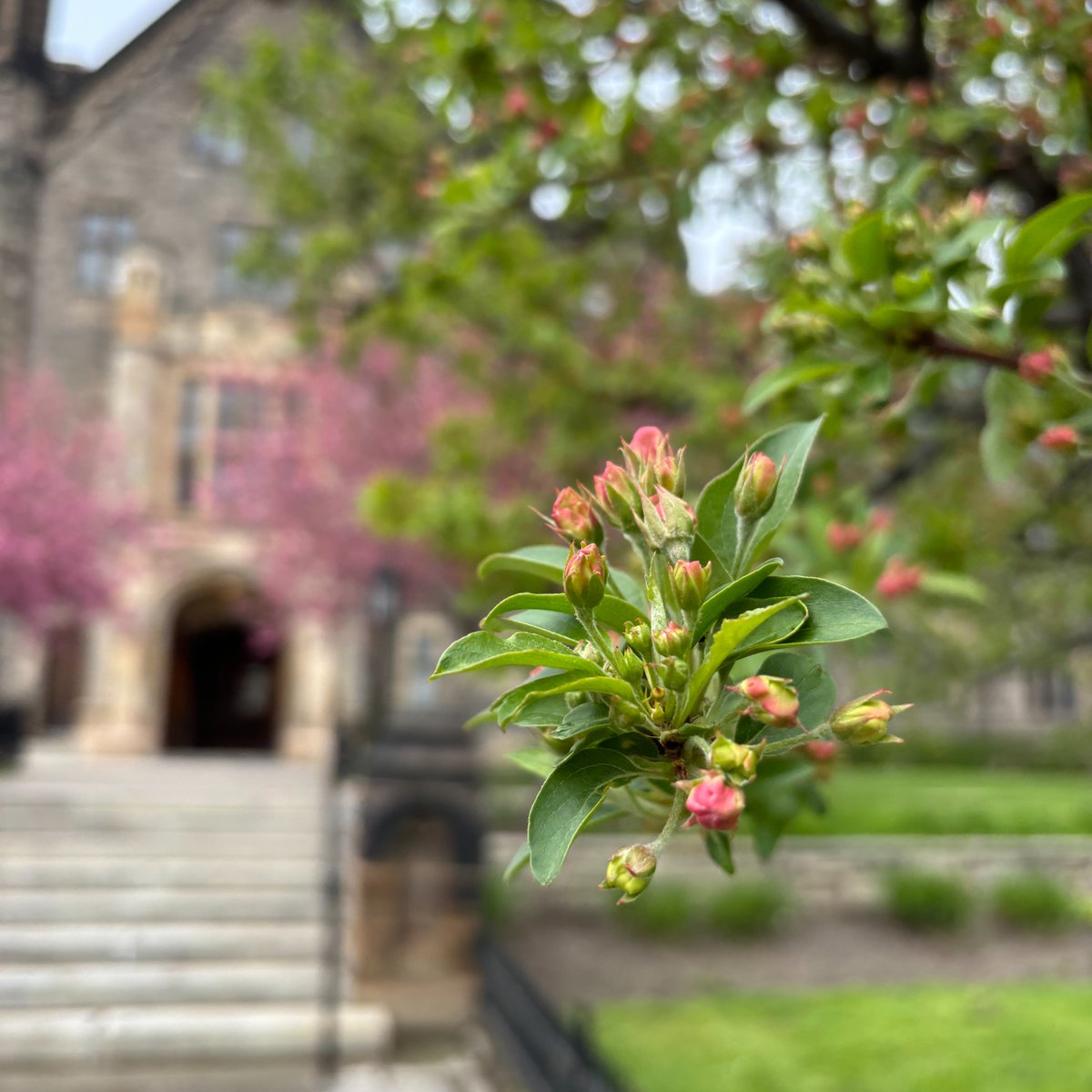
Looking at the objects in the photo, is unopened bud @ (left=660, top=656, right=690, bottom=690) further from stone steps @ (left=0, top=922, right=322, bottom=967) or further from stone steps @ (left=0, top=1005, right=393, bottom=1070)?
stone steps @ (left=0, top=922, right=322, bottom=967)

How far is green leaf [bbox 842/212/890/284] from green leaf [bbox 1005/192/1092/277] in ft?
0.51

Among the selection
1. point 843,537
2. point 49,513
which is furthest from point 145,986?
point 49,513

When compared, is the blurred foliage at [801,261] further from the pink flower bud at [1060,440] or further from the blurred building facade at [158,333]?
the blurred building facade at [158,333]

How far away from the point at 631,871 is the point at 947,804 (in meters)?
13.0

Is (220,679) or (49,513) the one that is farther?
(220,679)

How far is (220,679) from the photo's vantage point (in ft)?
66.4

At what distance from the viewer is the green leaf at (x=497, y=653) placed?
77 centimetres

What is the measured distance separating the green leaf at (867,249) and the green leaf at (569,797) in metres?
0.80

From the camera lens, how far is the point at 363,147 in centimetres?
834

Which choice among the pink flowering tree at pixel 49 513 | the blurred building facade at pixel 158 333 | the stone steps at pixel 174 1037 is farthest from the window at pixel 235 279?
the stone steps at pixel 174 1037

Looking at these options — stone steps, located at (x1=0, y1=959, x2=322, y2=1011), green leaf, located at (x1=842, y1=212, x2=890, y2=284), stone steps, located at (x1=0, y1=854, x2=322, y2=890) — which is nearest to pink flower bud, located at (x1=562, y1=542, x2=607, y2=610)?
green leaf, located at (x1=842, y1=212, x2=890, y2=284)

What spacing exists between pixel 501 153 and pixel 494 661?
2.63m

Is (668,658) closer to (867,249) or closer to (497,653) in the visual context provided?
(497,653)

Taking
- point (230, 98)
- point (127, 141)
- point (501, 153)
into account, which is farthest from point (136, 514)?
point (501, 153)
